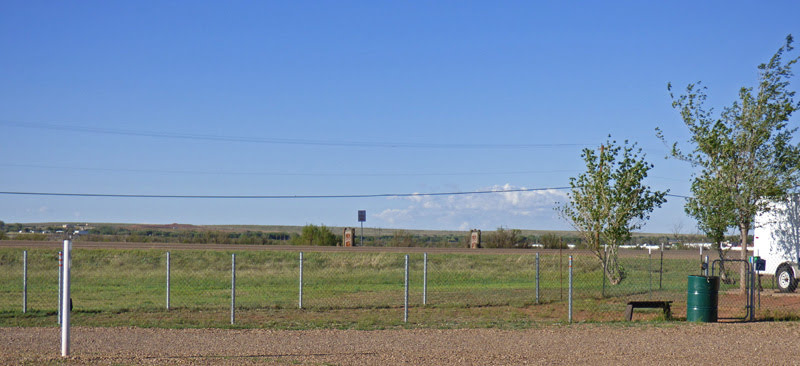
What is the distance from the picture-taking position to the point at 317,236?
62938mm

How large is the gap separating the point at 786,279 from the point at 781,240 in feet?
4.00

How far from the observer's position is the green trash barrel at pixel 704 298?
15.4 meters

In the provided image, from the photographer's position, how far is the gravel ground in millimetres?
10867

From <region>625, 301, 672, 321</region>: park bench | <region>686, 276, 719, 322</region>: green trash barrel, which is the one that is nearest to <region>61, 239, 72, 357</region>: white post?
<region>625, 301, 672, 321</region>: park bench

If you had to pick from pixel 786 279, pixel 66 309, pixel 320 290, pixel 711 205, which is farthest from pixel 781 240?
pixel 66 309

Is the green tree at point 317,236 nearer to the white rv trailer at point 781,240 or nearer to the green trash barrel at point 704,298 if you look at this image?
A: the white rv trailer at point 781,240

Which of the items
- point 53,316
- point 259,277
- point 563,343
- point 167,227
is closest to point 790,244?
point 563,343

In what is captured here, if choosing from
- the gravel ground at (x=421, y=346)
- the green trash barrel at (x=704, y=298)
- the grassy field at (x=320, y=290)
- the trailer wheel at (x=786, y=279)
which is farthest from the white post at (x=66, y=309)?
the trailer wheel at (x=786, y=279)

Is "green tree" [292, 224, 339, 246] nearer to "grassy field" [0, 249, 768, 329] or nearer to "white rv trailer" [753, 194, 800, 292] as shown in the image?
"grassy field" [0, 249, 768, 329]

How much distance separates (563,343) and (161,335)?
6.58 m

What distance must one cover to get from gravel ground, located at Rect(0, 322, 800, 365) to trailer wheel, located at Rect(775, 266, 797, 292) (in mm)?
9103

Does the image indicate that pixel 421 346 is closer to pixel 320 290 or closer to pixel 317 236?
pixel 320 290

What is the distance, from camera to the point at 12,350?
11438 millimetres

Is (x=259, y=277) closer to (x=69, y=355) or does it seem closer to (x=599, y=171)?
(x=599, y=171)
